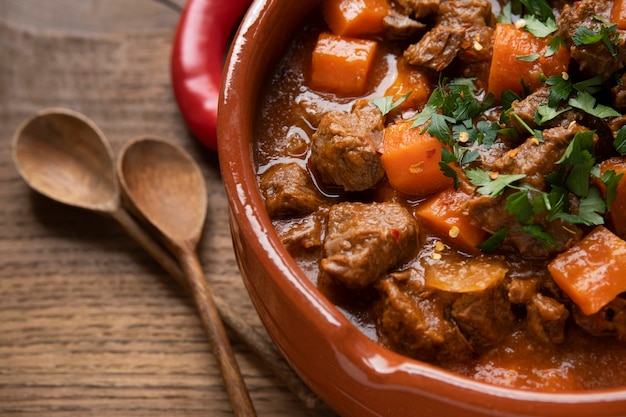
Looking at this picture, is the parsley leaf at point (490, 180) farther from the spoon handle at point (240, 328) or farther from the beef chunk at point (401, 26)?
the spoon handle at point (240, 328)

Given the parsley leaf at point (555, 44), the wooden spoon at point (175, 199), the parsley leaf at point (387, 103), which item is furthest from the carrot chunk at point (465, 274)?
the wooden spoon at point (175, 199)

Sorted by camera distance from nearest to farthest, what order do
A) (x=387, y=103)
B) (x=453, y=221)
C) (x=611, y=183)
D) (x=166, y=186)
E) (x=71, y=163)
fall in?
(x=611, y=183), (x=453, y=221), (x=387, y=103), (x=166, y=186), (x=71, y=163)

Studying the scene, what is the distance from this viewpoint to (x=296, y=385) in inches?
137

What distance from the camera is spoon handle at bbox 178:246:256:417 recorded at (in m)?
3.40

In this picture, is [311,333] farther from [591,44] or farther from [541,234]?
[591,44]

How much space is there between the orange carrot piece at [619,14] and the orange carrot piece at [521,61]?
197 mm

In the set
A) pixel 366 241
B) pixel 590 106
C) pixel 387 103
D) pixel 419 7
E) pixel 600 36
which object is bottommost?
pixel 366 241

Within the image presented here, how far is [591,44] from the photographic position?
2938 millimetres

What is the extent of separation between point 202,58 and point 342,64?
4.31 ft

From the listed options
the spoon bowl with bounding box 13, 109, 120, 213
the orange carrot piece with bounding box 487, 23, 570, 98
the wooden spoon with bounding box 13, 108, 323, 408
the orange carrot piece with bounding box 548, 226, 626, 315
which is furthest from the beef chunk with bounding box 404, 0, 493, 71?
the spoon bowl with bounding box 13, 109, 120, 213

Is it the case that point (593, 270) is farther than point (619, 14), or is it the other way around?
point (619, 14)

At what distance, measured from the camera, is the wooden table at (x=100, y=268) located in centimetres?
358

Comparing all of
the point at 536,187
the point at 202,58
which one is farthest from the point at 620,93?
the point at 202,58

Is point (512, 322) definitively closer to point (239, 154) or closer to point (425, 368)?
point (425, 368)
